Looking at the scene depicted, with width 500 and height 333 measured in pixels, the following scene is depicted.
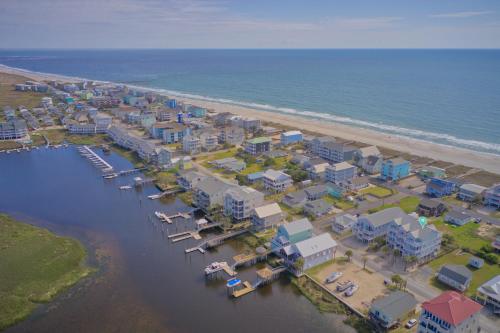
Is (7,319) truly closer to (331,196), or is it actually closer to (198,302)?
(198,302)

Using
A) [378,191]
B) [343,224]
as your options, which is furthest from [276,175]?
[343,224]

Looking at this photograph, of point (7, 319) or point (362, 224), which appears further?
point (362, 224)

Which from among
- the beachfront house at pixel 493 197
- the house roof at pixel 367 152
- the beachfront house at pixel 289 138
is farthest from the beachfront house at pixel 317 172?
the beachfront house at pixel 493 197

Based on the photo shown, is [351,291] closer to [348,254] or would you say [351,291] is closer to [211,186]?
[348,254]

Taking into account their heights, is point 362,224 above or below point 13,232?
above

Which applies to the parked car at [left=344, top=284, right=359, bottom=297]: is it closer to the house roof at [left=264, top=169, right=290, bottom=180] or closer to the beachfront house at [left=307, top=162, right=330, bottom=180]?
the house roof at [left=264, top=169, right=290, bottom=180]

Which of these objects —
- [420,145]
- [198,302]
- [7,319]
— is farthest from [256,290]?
[420,145]
